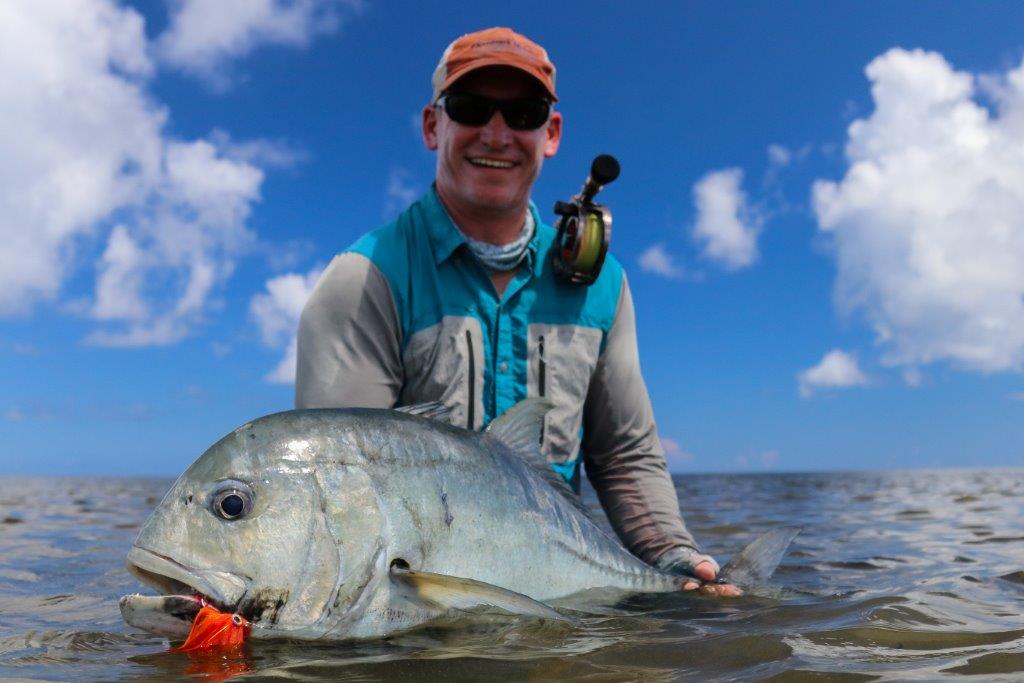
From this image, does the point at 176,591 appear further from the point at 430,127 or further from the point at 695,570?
the point at 430,127

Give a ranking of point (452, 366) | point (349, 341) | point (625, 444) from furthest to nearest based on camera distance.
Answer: point (625, 444) < point (452, 366) < point (349, 341)

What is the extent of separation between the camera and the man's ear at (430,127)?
405 cm

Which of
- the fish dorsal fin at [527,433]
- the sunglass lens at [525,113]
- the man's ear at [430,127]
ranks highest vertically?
the man's ear at [430,127]

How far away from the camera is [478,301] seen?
12.4 feet

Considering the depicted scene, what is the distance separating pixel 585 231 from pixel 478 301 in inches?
23.5

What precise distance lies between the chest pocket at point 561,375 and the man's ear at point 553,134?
917 mm

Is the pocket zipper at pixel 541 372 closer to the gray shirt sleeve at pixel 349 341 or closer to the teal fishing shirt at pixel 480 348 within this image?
the teal fishing shirt at pixel 480 348

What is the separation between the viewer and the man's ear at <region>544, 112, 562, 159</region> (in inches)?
163

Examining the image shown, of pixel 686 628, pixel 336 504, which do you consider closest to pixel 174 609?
pixel 336 504

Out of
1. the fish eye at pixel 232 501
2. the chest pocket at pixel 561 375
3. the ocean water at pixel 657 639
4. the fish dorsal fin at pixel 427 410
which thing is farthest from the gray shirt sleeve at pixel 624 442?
the fish eye at pixel 232 501

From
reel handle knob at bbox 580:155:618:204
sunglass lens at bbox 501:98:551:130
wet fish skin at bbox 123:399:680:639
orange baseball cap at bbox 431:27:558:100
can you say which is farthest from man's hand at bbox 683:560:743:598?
orange baseball cap at bbox 431:27:558:100

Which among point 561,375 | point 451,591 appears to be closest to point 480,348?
point 561,375

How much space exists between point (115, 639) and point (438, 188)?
2.36 meters

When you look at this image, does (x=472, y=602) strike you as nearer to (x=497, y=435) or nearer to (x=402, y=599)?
(x=402, y=599)
